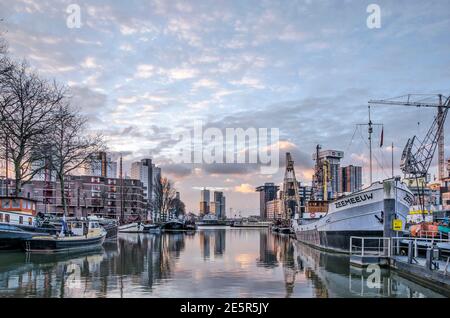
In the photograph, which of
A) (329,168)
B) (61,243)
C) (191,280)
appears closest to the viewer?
(191,280)

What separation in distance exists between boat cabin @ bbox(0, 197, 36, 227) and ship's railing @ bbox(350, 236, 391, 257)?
2845 cm

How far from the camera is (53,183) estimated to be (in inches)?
6324

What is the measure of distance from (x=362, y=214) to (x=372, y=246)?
2.99 m

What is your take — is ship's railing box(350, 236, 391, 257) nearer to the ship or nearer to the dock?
the dock

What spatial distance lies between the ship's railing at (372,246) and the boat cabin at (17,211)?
28453 mm

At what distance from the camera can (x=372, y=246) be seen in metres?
37.1

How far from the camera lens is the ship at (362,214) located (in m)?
36.7

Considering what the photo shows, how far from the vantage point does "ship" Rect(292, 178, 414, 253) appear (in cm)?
3674

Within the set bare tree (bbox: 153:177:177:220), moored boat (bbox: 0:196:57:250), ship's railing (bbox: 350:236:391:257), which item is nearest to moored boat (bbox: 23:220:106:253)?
moored boat (bbox: 0:196:57:250)

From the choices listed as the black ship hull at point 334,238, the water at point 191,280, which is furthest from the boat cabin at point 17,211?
the black ship hull at point 334,238

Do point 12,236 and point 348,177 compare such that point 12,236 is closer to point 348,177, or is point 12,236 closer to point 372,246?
point 372,246

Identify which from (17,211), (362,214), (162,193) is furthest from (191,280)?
(162,193)

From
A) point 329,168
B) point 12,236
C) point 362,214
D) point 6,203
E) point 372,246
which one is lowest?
point 372,246
